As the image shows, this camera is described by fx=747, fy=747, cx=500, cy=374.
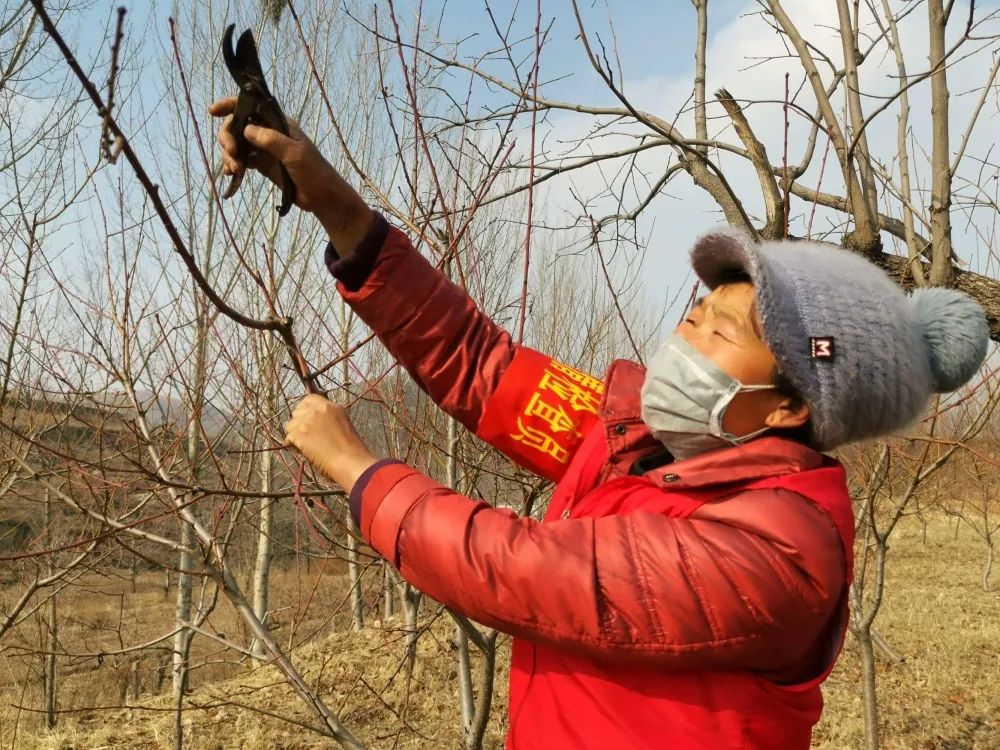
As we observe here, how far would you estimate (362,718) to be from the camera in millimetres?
6551

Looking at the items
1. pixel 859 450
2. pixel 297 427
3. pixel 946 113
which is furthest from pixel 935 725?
pixel 297 427

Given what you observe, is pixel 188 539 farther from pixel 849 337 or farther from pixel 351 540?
pixel 849 337

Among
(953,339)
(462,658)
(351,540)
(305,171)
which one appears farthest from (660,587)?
(351,540)

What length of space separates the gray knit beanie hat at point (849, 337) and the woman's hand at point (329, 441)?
605mm

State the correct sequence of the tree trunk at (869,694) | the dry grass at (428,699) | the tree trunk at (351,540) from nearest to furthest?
the tree trunk at (351,540)
the tree trunk at (869,694)
the dry grass at (428,699)

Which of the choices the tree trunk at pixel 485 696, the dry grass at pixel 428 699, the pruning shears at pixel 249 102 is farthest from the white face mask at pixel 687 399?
the dry grass at pixel 428 699

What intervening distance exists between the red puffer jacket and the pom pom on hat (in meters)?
0.27

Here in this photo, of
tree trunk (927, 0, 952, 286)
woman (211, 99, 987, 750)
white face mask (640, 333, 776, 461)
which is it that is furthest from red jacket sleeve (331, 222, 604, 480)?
tree trunk (927, 0, 952, 286)

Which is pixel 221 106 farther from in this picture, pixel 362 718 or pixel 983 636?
pixel 983 636

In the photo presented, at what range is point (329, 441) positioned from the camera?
3.53ft

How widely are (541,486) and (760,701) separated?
48.6 inches

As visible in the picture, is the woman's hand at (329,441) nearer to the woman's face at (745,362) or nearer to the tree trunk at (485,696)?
the woman's face at (745,362)

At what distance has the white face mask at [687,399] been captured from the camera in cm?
114

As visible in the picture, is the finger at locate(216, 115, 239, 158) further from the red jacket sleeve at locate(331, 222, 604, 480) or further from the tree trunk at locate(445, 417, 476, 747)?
the tree trunk at locate(445, 417, 476, 747)
